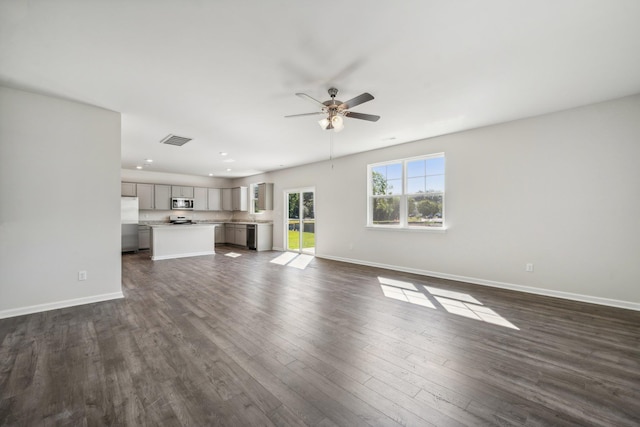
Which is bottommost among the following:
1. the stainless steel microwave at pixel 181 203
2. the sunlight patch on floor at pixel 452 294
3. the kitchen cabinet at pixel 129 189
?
the sunlight patch on floor at pixel 452 294

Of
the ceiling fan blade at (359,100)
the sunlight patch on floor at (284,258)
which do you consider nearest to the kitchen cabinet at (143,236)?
the sunlight patch on floor at (284,258)

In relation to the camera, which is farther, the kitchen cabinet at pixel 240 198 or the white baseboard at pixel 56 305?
the kitchen cabinet at pixel 240 198

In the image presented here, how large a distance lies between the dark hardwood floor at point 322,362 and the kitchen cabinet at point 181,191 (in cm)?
644

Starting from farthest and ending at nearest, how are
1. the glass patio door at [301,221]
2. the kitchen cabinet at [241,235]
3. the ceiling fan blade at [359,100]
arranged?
the kitchen cabinet at [241,235] < the glass patio door at [301,221] < the ceiling fan blade at [359,100]

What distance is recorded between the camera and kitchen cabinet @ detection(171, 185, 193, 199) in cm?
939

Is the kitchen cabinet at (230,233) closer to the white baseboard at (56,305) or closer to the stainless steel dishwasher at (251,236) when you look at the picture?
the stainless steel dishwasher at (251,236)

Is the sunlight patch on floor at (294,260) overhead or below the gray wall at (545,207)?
below

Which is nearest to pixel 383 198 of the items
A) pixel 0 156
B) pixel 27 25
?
pixel 27 25

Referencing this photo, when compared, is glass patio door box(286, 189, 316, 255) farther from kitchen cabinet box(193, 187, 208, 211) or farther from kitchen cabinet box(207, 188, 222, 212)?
kitchen cabinet box(193, 187, 208, 211)

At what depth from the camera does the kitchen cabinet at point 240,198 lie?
10.3m

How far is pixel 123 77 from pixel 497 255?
19.0ft

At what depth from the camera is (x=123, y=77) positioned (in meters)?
2.87

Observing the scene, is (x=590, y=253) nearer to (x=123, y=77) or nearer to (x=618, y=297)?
(x=618, y=297)

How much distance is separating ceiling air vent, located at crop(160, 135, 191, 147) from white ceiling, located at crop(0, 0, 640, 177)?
935 mm
